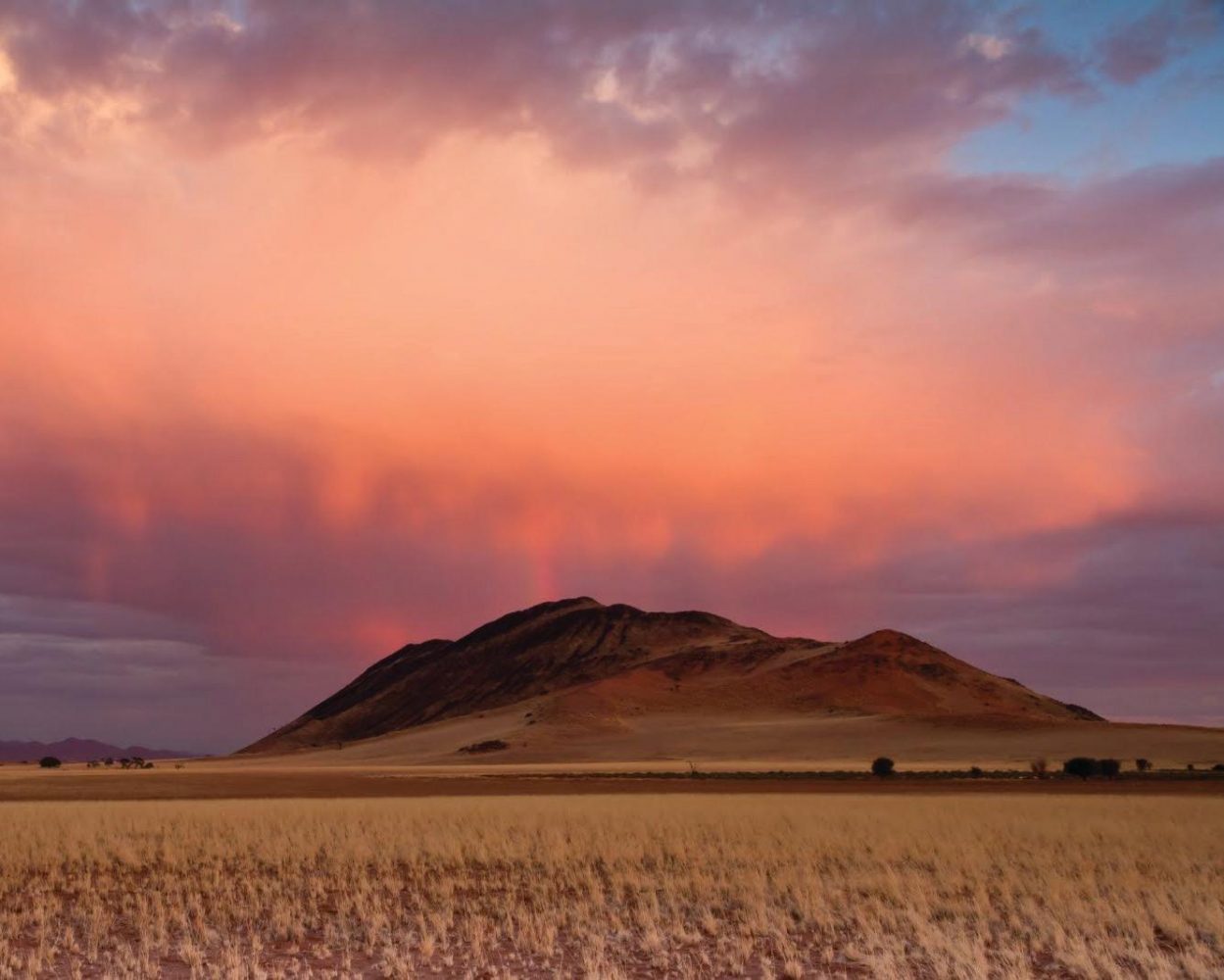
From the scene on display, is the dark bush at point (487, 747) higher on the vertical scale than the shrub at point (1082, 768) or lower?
higher

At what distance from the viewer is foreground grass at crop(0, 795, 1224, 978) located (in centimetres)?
1873

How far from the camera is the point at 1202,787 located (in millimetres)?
73562

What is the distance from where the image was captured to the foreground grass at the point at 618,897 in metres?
18.7

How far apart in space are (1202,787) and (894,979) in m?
64.5

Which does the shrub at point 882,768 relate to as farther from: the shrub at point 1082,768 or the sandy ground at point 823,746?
the sandy ground at point 823,746

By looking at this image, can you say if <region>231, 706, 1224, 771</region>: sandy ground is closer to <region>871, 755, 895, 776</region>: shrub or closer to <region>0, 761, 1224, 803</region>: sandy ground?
<region>871, 755, 895, 776</region>: shrub

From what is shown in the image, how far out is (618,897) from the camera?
24969mm

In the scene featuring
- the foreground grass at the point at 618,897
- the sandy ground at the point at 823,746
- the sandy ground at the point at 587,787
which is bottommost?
the foreground grass at the point at 618,897

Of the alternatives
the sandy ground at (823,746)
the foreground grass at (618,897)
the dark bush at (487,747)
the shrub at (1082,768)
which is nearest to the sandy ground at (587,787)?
the shrub at (1082,768)

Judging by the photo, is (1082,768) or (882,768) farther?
(882,768)

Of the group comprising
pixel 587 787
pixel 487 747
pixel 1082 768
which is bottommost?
pixel 587 787

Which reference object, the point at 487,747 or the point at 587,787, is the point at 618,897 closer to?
the point at 587,787

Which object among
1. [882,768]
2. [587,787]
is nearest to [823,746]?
[882,768]

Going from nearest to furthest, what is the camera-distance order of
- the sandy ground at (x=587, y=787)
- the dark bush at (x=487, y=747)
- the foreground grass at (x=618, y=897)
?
the foreground grass at (x=618, y=897), the sandy ground at (x=587, y=787), the dark bush at (x=487, y=747)
